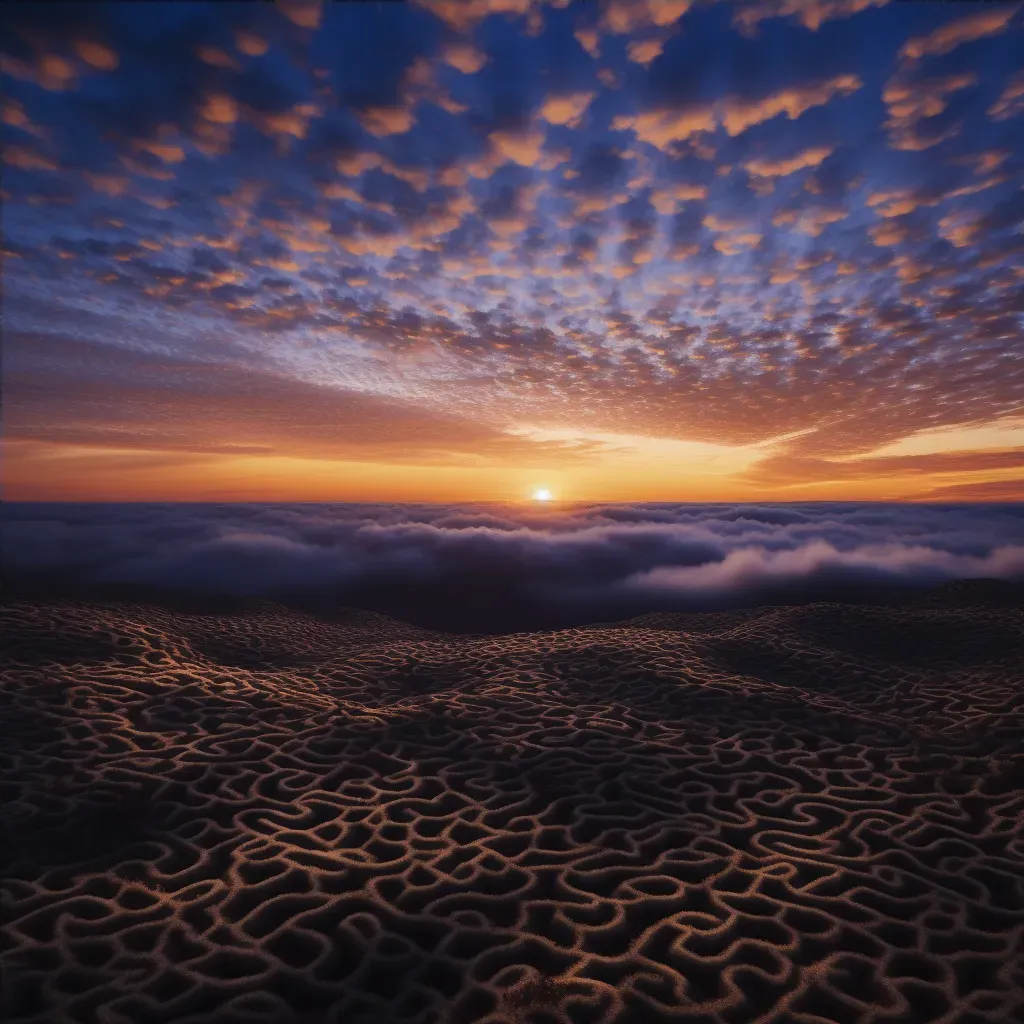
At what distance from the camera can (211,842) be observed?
18.7ft

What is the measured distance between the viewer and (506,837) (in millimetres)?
5973

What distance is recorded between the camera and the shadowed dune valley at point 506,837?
3986mm

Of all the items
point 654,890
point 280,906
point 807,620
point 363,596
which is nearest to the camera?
point 280,906

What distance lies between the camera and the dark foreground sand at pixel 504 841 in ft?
13.1

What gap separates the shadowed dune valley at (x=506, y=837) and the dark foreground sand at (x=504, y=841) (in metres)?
0.03

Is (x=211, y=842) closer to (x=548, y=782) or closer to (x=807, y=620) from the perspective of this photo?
(x=548, y=782)

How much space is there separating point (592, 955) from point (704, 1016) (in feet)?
2.66

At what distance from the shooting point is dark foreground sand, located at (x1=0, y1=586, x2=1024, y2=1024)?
13.1ft

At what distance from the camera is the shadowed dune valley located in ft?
13.1

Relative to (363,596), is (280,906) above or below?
above

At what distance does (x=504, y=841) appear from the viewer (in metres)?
5.91

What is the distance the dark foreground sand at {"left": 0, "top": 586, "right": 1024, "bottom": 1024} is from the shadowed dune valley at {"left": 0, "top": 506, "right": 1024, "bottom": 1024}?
0.03 meters

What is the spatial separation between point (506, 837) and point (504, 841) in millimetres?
69

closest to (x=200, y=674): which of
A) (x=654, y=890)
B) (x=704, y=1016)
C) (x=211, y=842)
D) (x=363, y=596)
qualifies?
(x=211, y=842)
